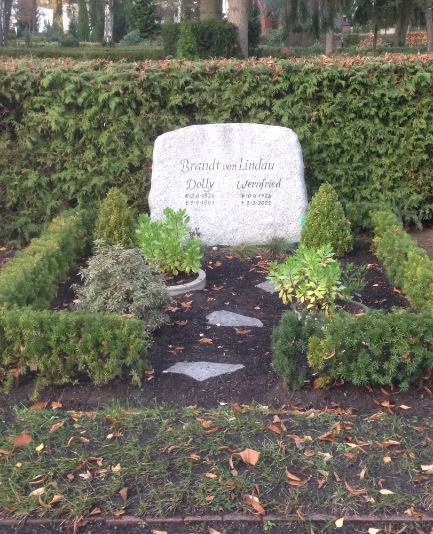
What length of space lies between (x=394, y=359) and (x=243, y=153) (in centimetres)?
403

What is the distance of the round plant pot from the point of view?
20.1 feet

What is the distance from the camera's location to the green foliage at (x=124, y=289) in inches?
207

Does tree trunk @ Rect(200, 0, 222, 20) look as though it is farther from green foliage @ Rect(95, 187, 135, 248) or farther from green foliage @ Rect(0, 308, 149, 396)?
green foliage @ Rect(0, 308, 149, 396)

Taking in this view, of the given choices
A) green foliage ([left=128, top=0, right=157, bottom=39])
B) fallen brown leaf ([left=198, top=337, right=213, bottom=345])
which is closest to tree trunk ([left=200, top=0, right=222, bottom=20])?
fallen brown leaf ([left=198, top=337, right=213, bottom=345])

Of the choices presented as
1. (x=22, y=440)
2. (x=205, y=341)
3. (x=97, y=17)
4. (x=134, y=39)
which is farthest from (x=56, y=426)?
(x=134, y=39)

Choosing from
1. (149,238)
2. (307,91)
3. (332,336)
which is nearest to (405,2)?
(307,91)

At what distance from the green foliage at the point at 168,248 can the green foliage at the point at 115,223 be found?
1.16 feet

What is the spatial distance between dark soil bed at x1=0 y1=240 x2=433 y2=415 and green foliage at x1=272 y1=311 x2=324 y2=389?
123 mm

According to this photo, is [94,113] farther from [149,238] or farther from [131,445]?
[131,445]

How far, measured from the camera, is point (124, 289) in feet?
17.4

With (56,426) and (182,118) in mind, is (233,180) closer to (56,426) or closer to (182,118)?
(182,118)

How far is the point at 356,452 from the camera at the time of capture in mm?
3539

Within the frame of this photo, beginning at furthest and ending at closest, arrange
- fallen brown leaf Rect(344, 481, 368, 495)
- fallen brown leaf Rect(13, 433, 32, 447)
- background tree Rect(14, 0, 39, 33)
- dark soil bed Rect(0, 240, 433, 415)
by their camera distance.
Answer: background tree Rect(14, 0, 39, 33) < dark soil bed Rect(0, 240, 433, 415) < fallen brown leaf Rect(13, 433, 32, 447) < fallen brown leaf Rect(344, 481, 368, 495)

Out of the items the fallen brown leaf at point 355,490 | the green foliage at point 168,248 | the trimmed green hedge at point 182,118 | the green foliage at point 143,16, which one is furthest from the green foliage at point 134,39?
the fallen brown leaf at point 355,490
